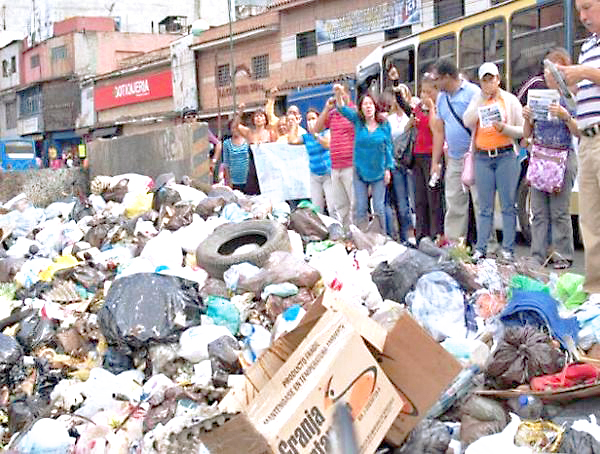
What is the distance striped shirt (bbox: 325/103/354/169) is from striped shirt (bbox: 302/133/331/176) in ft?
2.50

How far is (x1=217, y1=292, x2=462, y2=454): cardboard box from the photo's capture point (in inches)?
149

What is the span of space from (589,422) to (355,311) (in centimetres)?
105

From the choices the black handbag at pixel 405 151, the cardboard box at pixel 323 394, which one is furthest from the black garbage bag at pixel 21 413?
the black handbag at pixel 405 151

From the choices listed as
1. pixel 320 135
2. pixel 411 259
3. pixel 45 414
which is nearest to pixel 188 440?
pixel 45 414

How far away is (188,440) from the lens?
153 inches

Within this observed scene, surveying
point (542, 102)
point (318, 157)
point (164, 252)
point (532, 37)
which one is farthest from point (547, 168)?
point (532, 37)

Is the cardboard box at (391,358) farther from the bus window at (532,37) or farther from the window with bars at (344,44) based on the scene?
the window with bars at (344,44)

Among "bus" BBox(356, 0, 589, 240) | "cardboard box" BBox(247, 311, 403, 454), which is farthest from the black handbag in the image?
"cardboard box" BBox(247, 311, 403, 454)

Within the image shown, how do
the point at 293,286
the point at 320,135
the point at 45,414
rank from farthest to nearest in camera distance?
the point at 320,135
the point at 293,286
the point at 45,414

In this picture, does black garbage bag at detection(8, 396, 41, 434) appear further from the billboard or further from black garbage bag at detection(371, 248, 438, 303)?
the billboard

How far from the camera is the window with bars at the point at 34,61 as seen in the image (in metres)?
59.2

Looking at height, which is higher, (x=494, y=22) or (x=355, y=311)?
(x=494, y=22)

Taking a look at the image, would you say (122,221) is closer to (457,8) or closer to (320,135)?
(320,135)

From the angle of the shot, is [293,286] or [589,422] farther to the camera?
[293,286]
